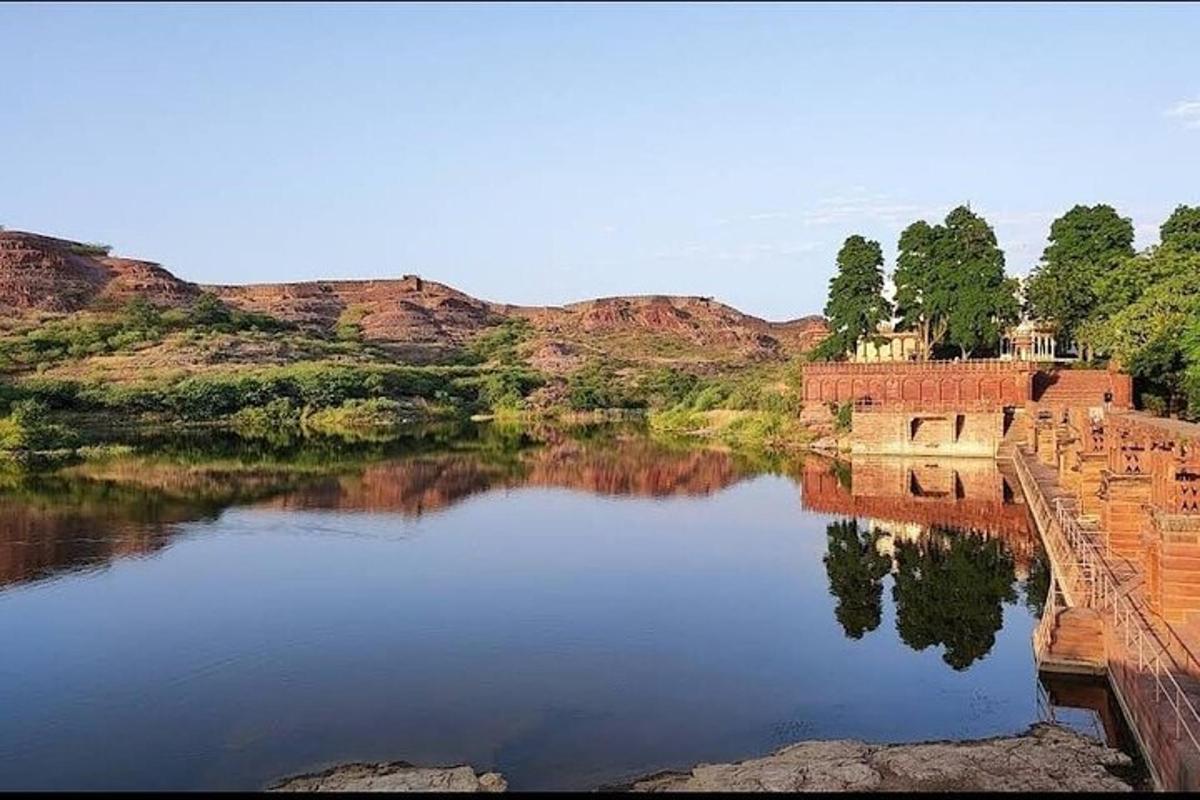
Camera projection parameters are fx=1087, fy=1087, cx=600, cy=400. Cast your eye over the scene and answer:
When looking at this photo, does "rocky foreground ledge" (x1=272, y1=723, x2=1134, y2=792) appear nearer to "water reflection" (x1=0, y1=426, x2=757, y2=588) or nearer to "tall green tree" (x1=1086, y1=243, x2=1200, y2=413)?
"water reflection" (x1=0, y1=426, x2=757, y2=588)

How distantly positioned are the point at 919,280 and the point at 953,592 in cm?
Result: 3204

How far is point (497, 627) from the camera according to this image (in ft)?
66.1

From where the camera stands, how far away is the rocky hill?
363ft

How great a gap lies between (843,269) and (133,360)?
5587 centimetres

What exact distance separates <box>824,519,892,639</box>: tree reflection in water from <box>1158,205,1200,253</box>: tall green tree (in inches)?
861

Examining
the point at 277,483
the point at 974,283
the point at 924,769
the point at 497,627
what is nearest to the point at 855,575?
the point at 497,627

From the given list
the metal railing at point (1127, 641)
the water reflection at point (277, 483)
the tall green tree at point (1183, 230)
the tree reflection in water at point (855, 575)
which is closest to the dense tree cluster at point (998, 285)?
the tall green tree at point (1183, 230)

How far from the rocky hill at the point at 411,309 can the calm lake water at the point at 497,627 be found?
6834 centimetres

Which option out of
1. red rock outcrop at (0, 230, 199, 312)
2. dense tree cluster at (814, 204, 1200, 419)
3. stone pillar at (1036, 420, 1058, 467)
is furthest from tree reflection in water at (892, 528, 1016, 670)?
red rock outcrop at (0, 230, 199, 312)

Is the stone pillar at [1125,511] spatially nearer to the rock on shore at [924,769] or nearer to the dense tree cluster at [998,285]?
the rock on shore at [924,769]

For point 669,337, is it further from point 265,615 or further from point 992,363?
point 265,615

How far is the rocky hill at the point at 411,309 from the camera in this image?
11062 centimetres

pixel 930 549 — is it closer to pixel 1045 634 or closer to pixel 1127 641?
pixel 1045 634

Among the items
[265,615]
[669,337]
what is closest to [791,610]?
[265,615]
